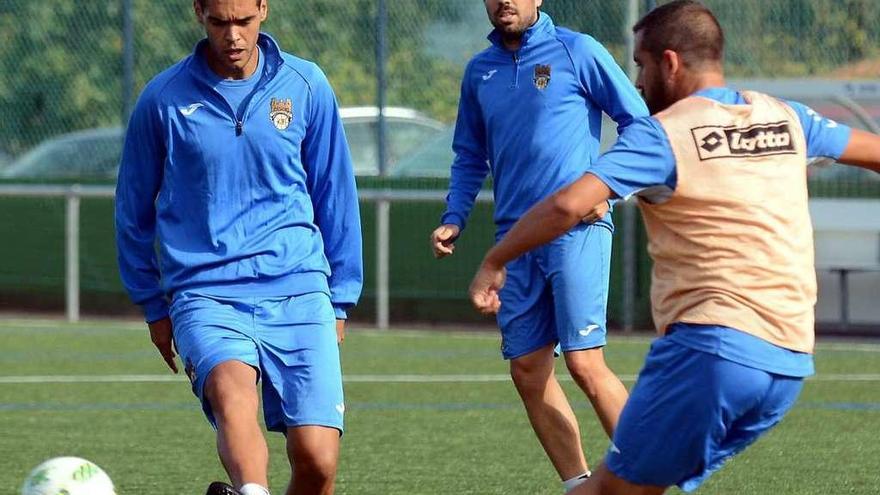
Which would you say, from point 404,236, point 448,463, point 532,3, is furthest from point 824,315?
point 532,3

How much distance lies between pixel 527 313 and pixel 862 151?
2.11 meters

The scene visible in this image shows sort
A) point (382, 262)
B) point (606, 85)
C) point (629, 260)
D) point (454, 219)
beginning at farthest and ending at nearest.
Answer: point (382, 262) < point (629, 260) < point (454, 219) < point (606, 85)

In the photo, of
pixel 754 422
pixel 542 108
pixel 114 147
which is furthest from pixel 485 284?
pixel 114 147

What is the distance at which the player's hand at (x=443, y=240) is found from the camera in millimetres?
6805

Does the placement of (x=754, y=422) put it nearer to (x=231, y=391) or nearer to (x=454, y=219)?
(x=231, y=391)

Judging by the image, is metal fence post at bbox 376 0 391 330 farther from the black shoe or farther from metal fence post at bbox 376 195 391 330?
the black shoe

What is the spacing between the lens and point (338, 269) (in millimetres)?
6098

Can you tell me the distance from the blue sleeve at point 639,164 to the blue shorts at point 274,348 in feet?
5.09

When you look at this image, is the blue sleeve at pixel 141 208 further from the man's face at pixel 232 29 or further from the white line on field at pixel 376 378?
the white line on field at pixel 376 378

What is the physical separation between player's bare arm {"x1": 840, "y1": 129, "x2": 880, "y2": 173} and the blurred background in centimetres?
1025

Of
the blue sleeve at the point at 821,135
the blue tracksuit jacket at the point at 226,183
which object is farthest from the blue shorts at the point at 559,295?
the blue sleeve at the point at 821,135

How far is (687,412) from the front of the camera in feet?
14.8

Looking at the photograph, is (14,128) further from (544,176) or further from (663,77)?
(663,77)

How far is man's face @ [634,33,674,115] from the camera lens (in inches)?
185
